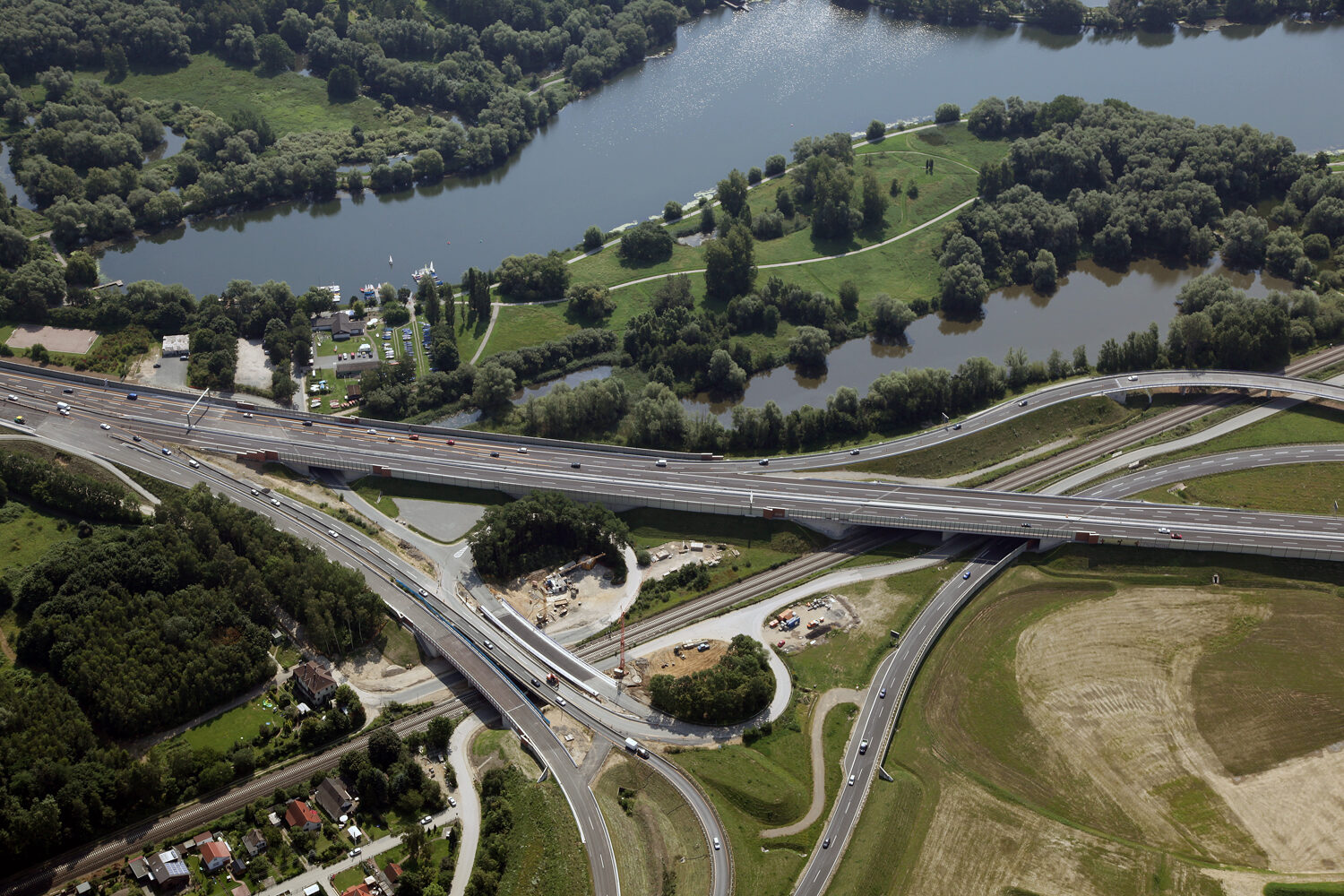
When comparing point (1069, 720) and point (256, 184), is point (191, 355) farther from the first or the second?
point (1069, 720)

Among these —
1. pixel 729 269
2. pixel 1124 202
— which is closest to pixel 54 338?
pixel 729 269

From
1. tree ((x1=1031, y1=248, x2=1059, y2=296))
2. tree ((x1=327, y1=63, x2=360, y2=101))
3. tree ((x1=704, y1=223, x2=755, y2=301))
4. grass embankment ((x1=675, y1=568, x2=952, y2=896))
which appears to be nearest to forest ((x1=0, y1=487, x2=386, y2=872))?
grass embankment ((x1=675, y1=568, x2=952, y2=896))

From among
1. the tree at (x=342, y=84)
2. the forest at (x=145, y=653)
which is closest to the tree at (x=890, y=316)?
the forest at (x=145, y=653)

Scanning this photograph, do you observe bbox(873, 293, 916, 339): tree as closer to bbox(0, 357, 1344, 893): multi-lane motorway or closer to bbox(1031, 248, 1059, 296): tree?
bbox(1031, 248, 1059, 296): tree

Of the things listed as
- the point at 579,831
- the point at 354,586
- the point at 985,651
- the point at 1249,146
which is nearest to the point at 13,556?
the point at 354,586

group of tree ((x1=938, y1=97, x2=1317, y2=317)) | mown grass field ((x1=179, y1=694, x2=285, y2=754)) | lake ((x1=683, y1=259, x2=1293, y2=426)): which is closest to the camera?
mown grass field ((x1=179, y1=694, x2=285, y2=754))
